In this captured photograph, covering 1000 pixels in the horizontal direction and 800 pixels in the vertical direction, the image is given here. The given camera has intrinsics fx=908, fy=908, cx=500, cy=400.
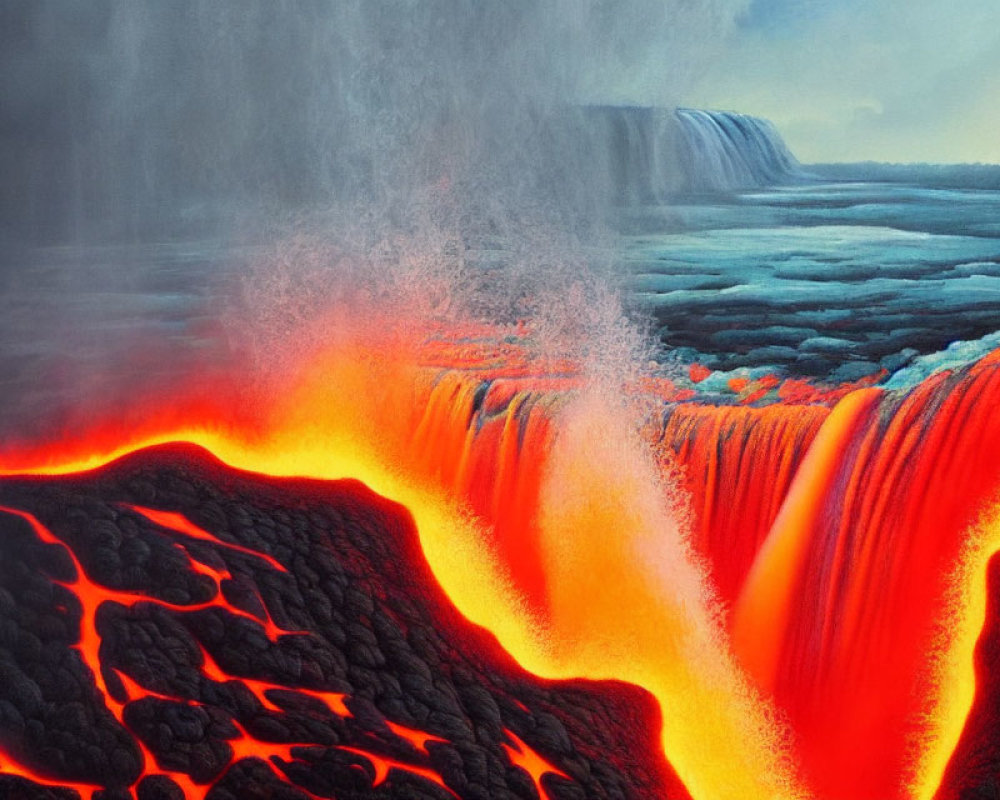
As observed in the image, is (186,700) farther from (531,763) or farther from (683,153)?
(683,153)

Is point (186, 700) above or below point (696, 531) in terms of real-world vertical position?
below

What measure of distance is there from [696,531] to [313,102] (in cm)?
214

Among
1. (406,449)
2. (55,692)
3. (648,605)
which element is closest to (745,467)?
(648,605)

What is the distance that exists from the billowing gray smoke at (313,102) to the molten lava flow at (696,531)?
63 cm

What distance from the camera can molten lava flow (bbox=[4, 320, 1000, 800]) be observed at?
298cm

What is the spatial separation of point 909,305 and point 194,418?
267cm

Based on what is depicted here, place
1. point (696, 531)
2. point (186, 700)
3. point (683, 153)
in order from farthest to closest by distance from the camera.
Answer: point (683, 153)
point (696, 531)
point (186, 700)

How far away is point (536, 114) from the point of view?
3.32 meters

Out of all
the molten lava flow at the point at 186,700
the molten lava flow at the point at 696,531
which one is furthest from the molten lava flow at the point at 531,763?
the molten lava flow at the point at 186,700

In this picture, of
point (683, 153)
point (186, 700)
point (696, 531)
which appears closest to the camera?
point (186, 700)

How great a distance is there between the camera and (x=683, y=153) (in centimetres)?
338

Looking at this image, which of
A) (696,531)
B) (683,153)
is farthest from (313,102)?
(696,531)

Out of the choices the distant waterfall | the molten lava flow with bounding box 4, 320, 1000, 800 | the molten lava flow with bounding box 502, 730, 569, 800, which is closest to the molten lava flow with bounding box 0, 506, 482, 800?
the molten lava flow with bounding box 4, 320, 1000, 800

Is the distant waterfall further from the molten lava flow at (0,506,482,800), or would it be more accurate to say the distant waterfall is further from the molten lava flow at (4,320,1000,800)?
the molten lava flow at (0,506,482,800)
